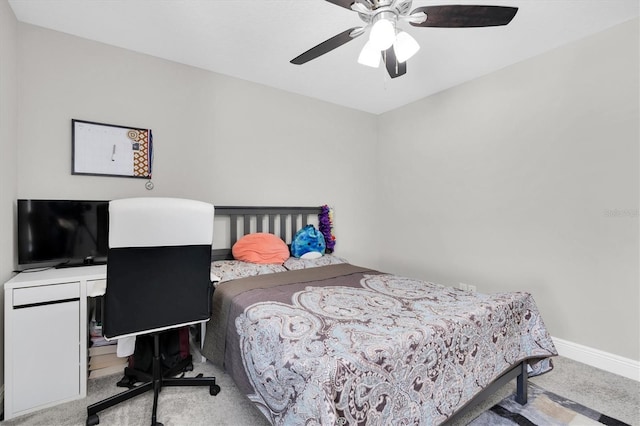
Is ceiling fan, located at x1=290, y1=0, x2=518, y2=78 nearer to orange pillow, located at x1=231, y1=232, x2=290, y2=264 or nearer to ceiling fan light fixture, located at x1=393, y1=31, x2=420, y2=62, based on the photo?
ceiling fan light fixture, located at x1=393, y1=31, x2=420, y2=62

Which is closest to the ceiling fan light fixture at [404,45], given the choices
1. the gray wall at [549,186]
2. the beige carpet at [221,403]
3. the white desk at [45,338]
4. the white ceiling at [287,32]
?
the white ceiling at [287,32]

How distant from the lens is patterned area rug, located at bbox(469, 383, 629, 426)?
1.73 metres

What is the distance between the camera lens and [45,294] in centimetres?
185

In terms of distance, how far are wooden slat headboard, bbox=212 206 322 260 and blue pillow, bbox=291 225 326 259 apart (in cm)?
21

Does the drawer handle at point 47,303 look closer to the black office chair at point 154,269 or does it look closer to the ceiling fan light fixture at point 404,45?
the black office chair at point 154,269

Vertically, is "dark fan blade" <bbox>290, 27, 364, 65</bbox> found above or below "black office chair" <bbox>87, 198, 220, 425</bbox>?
above

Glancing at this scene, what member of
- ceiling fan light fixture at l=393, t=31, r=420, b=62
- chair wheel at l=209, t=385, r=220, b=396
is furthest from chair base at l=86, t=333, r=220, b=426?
ceiling fan light fixture at l=393, t=31, r=420, b=62

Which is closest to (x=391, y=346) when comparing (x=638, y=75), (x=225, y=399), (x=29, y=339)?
(x=225, y=399)

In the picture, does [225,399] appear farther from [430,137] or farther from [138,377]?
[430,137]

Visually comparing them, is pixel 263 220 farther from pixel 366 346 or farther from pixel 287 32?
pixel 366 346

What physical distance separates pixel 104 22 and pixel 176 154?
107 cm

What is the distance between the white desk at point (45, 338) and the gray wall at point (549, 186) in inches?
129

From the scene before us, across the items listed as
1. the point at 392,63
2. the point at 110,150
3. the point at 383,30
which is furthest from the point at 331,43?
the point at 110,150

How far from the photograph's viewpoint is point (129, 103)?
8.52ft
